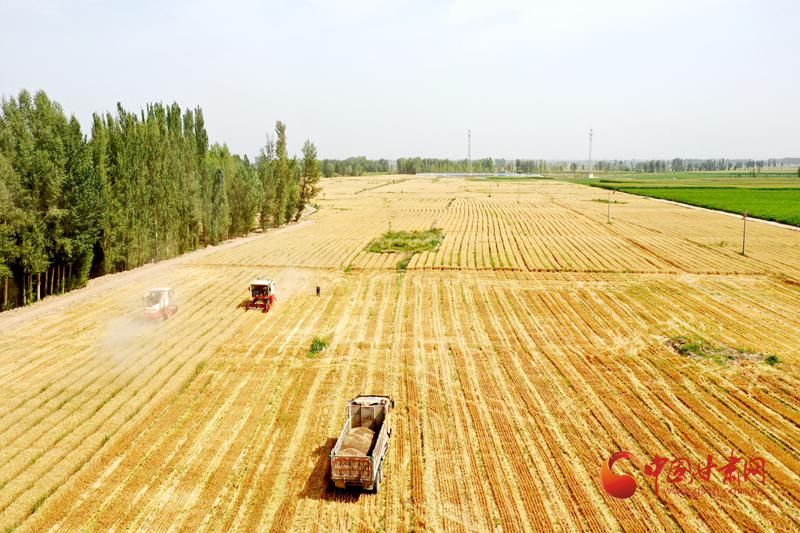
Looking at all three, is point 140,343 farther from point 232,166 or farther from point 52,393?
point 232,166

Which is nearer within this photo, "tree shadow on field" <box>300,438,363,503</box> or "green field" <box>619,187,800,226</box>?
"tree shadow on field" <box>300,438,363,503</box>

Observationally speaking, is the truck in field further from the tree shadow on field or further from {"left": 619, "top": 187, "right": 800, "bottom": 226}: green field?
{"left": 619, "top": 187, "right": 800, "bottom": 226}: green field

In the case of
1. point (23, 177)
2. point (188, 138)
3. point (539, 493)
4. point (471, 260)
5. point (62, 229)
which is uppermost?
point (188, 138)

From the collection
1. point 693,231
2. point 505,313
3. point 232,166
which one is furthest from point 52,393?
point 693,231

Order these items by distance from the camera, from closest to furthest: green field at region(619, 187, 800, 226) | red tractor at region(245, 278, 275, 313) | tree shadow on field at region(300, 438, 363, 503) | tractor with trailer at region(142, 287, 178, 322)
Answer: tree shadow on field at region(300, 438, 363, 503) < tractor with trailer at region(142, 287, 178, 322) < red tractor at region(245, 278, 275, 313) < green field at region(619, 187, 800, 226)


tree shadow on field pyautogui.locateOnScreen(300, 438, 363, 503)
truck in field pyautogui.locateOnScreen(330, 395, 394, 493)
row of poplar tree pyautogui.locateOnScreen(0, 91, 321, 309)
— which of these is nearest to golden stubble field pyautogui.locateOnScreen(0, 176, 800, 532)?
tree shadow on field pyautogui.locateOnScreen(300, 438, 363, 503)

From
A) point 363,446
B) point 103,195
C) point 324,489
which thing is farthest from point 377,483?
point 103,195

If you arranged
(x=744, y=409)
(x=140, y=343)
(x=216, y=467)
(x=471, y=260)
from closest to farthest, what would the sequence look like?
(x=216, y=467) < (x=744, y=409) < (x=140, y=343) < (x=471, y=260)

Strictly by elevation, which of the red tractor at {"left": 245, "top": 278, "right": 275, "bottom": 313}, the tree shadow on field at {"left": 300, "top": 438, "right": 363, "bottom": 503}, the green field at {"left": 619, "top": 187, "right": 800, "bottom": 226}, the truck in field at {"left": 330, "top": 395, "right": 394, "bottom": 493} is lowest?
the tree shadow on field at {"left": 300, "top": 438, "right": 363, "bottom": 503}
